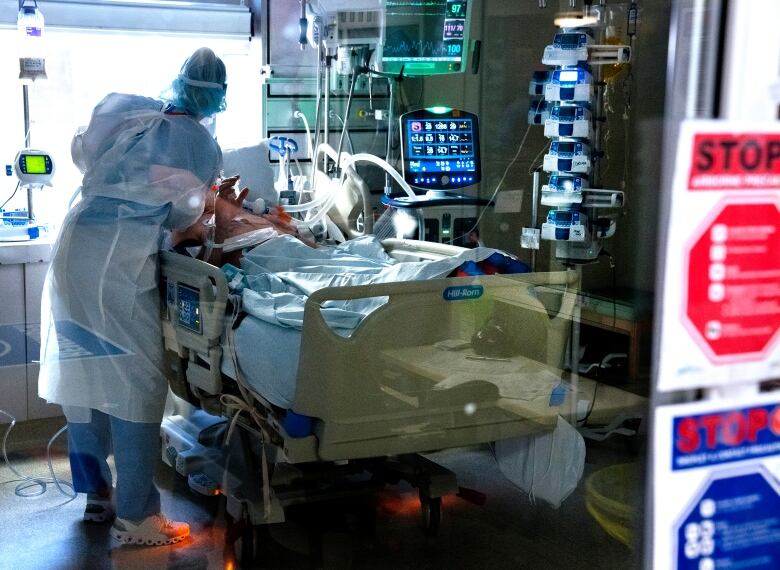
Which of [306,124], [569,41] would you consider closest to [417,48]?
Result: [569,41]

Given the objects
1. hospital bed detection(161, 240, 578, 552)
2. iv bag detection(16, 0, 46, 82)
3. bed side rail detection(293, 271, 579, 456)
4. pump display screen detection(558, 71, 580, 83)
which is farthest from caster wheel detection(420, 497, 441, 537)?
pump display screen detection(558, 71, 580, 83)

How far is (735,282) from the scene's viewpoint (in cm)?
80

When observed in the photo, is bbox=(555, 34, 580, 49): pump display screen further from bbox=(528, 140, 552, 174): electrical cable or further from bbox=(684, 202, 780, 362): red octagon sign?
→ bbox=(684, 202, 780, 362): red octagon sign

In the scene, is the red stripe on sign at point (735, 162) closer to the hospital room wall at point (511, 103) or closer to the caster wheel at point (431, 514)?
the caster wheel at point (431, 514)

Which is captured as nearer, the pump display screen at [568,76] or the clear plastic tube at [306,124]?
the clear plastic tube at [306,124]

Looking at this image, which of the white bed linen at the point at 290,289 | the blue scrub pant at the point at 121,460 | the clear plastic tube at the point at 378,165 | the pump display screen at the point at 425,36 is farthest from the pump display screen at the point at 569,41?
the blue scrub pant at the point at 121,460

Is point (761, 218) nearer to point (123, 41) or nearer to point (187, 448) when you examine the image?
point (123, 41)

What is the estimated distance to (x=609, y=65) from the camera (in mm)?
3670

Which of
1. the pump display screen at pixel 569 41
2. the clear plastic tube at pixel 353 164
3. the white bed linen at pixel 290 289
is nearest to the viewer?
the white bed linen at pixel 290 289

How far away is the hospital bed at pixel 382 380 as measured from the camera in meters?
1.91

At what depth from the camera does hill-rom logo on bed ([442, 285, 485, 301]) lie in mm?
2230

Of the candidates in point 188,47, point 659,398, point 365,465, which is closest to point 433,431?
point 365,465

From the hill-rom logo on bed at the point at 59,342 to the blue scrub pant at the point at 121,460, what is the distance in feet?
0.45

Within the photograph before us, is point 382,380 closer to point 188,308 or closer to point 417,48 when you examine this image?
point 188,308
